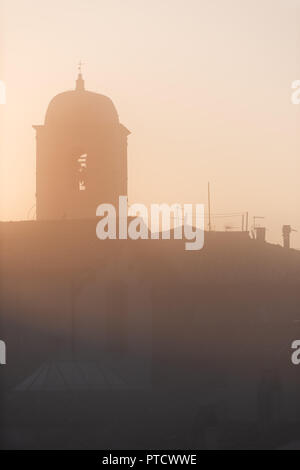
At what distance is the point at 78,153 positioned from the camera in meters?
32.5

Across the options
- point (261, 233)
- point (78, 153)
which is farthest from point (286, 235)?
point (78, 153)

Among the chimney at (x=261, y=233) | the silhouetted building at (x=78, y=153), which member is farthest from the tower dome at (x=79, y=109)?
the chimney at (x=261, y=233)

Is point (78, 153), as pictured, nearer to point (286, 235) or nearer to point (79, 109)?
point (79, 109)

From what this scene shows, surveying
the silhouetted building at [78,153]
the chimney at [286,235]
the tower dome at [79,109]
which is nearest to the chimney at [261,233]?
the chimney at [286,235]

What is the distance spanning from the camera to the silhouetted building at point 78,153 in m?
32.5

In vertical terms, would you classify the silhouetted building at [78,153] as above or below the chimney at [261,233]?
below

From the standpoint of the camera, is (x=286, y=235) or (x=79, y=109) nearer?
(x=79, y=109)

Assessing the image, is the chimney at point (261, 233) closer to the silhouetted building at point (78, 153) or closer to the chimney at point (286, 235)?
the chimney at point (286, 235)

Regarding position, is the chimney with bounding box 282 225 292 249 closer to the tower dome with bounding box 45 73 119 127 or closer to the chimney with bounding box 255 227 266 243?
the chimney with bounding box 255 227 266 243

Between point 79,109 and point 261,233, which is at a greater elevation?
point 261,233

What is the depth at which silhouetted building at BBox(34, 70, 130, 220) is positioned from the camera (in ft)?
107

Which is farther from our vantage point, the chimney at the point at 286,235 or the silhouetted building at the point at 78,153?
the chimney at the point at 286,235

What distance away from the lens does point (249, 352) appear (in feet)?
99.5
